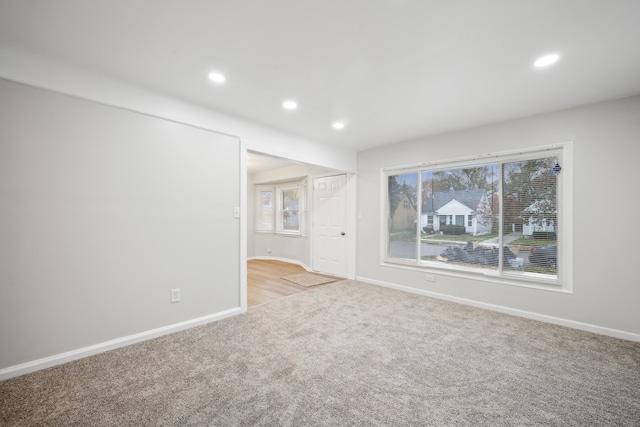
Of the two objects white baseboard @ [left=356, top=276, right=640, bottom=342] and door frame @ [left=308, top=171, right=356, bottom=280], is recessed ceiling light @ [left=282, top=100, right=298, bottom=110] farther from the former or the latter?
white baseboard @ [left=356, top=276, right=640, bottom=342]

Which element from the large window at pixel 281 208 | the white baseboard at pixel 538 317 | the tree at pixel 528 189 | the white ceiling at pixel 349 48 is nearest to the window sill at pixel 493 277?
the white baseboard at pixel 538 317

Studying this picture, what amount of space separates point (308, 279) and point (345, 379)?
317 centimetres

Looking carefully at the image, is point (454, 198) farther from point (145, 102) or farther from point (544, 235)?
point (145, 102)

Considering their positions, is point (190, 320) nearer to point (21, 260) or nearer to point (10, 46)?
point (21, 260)

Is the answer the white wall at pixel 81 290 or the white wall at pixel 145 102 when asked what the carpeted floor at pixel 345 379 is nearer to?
the white wall at pixel 81 290

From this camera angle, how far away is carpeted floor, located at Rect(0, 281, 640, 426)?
164 centimetres

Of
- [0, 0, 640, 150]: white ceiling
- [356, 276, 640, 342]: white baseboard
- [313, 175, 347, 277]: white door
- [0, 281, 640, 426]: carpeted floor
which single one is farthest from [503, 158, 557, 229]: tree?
[313, 175, 347, 277]: white door

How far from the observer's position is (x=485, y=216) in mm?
3686

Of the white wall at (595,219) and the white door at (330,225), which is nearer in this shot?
the white wall at (595,219)

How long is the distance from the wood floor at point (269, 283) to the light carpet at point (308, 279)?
5.0 inches

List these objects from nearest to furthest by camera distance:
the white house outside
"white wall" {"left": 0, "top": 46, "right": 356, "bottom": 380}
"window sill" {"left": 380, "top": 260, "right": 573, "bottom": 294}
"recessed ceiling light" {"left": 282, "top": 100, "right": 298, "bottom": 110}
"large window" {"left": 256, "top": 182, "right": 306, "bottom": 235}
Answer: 1. "white wall" {"left": 0, "top": 46, "right": 356, "bottom": 380}
2. "recessed ceiling light" {"left": 282, "top": 100, "right": 298, "bottom": 110}
3. "window sill" {"left": 380, "top": 260, "right": 573, "bottom": 294}
4. the white house outside
5. "large window" {"left": 256, "top": 182, "right": 306, "bottom": 235}

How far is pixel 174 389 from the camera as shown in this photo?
188cm

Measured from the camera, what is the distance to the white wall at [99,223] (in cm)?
203

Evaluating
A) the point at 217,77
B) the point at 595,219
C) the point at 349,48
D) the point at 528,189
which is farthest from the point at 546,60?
the point at 217,77
